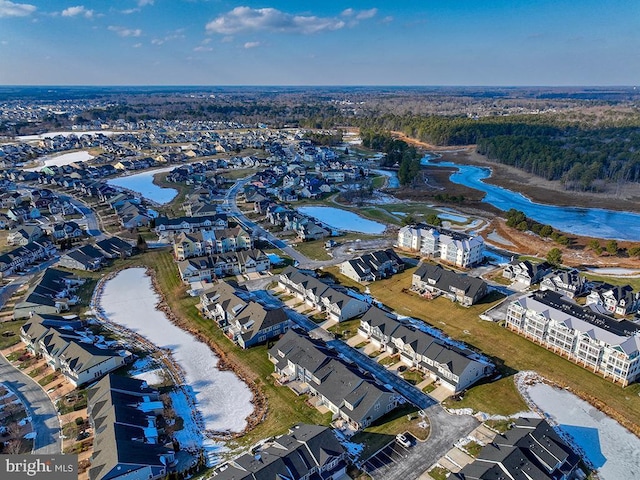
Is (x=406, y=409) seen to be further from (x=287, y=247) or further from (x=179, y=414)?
(x=287, y=247)

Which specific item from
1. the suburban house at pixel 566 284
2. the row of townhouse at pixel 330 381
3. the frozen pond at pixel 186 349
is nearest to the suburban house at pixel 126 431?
the frozen pond at pixel 186 349

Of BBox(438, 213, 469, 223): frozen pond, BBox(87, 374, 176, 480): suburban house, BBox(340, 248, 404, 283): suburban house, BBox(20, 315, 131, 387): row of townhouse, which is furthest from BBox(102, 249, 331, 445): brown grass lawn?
BBox(438, 213, 469, 223): frozen pond

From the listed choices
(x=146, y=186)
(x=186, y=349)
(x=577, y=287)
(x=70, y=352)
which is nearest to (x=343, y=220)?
(x=577, y=287)

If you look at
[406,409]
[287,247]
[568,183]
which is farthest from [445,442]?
[568,183]

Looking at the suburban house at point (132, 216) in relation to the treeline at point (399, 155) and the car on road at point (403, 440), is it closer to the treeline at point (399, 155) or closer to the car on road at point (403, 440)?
the car on road at point (403, 440)

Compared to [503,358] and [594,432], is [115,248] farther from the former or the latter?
[594,432]

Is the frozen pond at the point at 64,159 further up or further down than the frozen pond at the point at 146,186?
further up

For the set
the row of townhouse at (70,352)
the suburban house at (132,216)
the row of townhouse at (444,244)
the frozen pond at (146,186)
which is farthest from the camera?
the frozen pond at (146,186)
